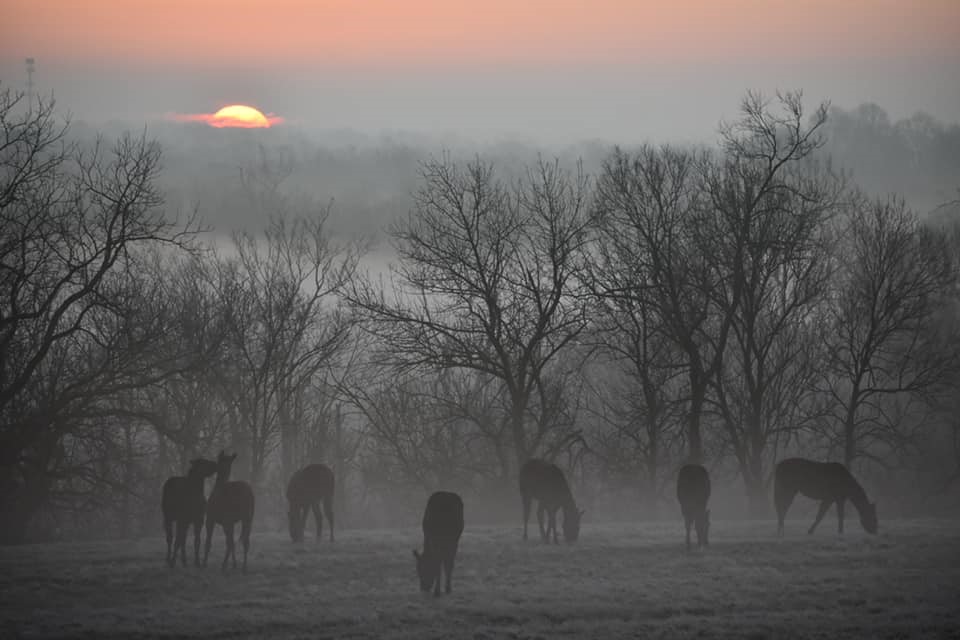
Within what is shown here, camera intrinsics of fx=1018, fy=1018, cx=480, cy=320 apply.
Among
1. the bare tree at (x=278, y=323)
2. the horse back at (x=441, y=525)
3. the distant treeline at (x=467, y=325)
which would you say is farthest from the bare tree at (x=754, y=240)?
the horse back at (x=441, y=525)

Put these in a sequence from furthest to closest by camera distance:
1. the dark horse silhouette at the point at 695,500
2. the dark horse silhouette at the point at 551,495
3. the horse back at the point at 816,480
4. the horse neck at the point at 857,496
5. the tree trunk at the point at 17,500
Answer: the tree trunk at the point at 17,500 → the horse back at the point at 816,480 → the horse neck at the point at 857,496 → the dark horse silhouette at the point at 551,495 → the dark horse silhouette at the point at 695,500

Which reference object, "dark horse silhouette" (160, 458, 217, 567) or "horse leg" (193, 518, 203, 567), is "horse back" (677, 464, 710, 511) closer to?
"dark horse silhouette" (160, 458, 217, 567)

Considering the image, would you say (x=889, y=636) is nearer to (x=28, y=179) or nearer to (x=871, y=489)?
(x=28, y=179)

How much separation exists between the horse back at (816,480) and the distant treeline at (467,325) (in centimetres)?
872

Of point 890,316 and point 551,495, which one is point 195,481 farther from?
point 890,316

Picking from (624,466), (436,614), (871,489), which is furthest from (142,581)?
(871,489)

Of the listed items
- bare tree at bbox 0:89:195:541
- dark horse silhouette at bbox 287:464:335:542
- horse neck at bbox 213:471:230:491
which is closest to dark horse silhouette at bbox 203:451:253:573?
horse neck at bbox 213:471:230:491

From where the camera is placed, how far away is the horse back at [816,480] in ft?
86.0

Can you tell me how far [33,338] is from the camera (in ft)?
91.1

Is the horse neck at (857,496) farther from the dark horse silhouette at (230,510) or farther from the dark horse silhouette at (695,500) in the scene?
the dark horse silhouette at (230,510)

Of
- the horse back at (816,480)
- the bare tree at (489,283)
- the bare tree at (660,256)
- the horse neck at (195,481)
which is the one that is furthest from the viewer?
the bare tree at (660,256)

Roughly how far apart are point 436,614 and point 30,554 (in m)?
10.3

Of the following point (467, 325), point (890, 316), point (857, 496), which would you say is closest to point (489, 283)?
point (467, 325)

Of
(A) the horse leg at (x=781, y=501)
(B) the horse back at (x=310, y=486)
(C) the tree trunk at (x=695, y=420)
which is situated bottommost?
(A) the horse leg at (x=781, y=501)
